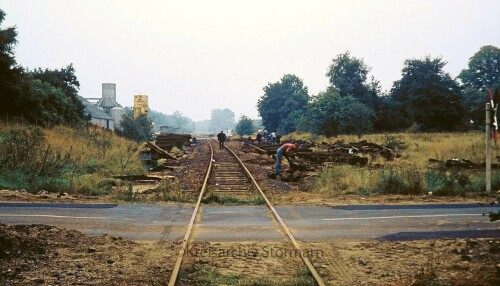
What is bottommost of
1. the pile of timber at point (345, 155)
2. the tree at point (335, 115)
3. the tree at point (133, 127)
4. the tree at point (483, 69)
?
the pile of timber at point (345, 155)

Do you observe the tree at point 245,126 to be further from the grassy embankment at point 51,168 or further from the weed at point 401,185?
the weed at point 401,185

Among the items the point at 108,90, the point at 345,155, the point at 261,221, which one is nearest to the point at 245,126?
the point at 108,90

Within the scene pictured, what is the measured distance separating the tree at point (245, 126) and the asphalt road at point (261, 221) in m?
78.5

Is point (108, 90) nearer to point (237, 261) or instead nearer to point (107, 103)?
point (107, 103)

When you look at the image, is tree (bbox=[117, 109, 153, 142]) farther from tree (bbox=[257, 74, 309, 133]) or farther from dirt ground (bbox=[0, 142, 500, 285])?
tree (bbox=[257, 74, 309, 133])

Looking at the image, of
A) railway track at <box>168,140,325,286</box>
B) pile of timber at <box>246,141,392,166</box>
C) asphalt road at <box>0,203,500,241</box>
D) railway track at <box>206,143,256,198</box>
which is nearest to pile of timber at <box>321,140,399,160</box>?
pile of timber at <box>246,141,392,166</box>

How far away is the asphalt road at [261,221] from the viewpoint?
7.59 m

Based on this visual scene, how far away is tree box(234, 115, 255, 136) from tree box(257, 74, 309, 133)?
293 centimetres

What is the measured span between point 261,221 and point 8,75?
2530 centimetres

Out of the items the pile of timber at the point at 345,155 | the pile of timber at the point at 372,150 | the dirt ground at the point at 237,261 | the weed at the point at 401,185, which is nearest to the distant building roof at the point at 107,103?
the pile of timber at the point at 345,155

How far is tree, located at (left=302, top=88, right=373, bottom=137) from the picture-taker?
53.9 metres

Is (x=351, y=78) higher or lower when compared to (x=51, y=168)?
higher

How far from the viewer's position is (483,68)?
9631cm

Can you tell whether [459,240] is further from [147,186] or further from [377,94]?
[377,94]
